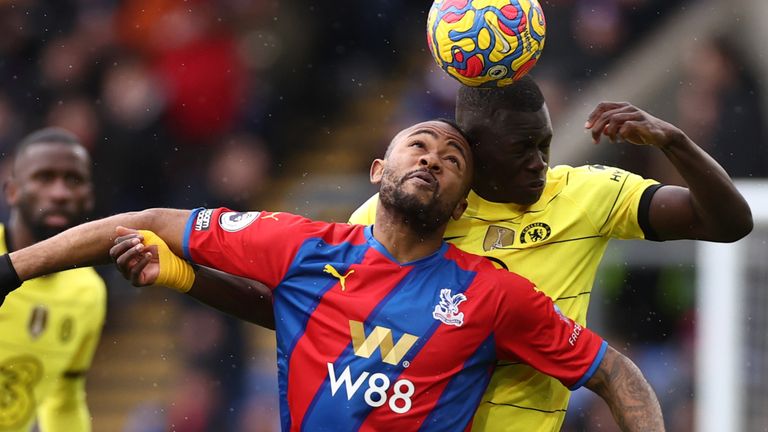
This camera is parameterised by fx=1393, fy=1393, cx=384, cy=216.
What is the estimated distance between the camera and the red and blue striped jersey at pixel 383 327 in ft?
16.8

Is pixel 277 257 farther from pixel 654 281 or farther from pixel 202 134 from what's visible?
pixel 202 134

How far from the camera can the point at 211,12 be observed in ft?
40.5

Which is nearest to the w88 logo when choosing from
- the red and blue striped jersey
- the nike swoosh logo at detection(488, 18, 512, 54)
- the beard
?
the red and blue striped jersey

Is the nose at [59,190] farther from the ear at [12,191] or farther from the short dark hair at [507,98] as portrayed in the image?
the short dark hair at [507,98]

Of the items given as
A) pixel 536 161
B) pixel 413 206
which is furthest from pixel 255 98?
pixel 413 206

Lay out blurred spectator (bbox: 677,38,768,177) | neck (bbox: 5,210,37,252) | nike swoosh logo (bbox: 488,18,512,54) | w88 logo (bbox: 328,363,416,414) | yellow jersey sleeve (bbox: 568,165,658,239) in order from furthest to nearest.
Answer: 1. blurred spectator (bbox: 677,38,768,177)
2. neck (bbox: 5,210,37,252)
3. yellow jersey sleeve (bbox: 568,165,658,239)
4. nike swoosh logo (bbox: 488,18,512,54)
5. w88 logo (bbox: 328,363,416,414)

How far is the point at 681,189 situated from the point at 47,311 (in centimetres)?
356

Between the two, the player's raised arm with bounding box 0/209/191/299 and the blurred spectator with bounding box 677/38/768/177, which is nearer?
the player's raised arm with bounding box 0/209/191/299

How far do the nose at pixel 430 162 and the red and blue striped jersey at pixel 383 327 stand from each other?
33 centimetres

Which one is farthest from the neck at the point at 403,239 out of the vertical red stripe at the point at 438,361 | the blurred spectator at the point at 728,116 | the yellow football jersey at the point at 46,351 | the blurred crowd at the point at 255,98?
the blurred spectator at the point at 728,116

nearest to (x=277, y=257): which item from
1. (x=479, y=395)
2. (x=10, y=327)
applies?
(x=479, y=395)

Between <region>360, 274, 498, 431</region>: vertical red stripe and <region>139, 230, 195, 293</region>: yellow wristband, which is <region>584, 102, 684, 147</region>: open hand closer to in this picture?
<region>360, 274, 498, 431</region>: vertical red stripe

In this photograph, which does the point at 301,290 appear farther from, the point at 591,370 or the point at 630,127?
the point at 630,127

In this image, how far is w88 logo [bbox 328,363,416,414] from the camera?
5086 millimetres
